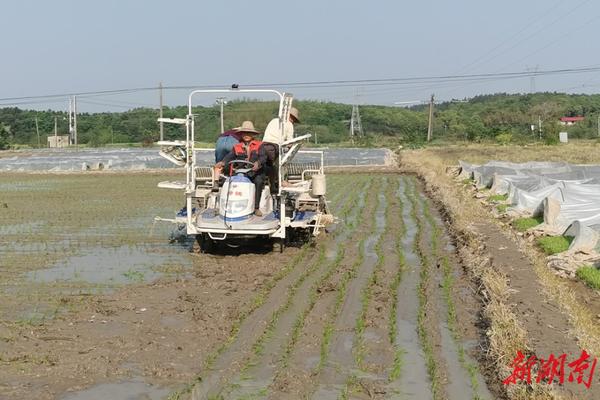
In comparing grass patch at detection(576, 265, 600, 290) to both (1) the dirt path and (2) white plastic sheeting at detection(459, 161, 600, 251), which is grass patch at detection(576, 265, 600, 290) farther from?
(2) white plastic sheeting at detection(459, 161, 600, 251)

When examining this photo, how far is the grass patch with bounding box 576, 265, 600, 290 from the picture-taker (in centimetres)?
780

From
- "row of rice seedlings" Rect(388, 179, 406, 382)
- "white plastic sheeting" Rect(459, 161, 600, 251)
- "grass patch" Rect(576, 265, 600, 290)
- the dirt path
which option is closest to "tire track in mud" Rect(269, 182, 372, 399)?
"row of rice seedlings" Rect(388, 179, 406, 382)

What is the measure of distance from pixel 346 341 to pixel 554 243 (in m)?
5.17

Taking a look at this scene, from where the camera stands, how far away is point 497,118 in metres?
70.1

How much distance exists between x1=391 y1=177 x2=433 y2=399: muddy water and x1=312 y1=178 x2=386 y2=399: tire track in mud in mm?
355

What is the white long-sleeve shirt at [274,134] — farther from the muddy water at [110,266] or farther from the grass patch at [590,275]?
the grass patch at [590,275]

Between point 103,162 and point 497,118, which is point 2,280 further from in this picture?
point 497,118

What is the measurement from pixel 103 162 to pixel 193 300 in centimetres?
3096

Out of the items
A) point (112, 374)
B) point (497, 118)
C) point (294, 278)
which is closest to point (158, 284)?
point (294, 278)

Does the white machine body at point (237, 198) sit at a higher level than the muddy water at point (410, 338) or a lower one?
higher

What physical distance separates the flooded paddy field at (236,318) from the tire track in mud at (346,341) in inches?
0.6

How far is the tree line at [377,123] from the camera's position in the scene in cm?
6200

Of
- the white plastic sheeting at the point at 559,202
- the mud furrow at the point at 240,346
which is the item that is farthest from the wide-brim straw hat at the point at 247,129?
the white plastic sheeting at the point at 559,202

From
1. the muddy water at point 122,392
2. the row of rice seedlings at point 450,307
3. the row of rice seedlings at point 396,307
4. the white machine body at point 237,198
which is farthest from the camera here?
the white machine body at point 237,198
